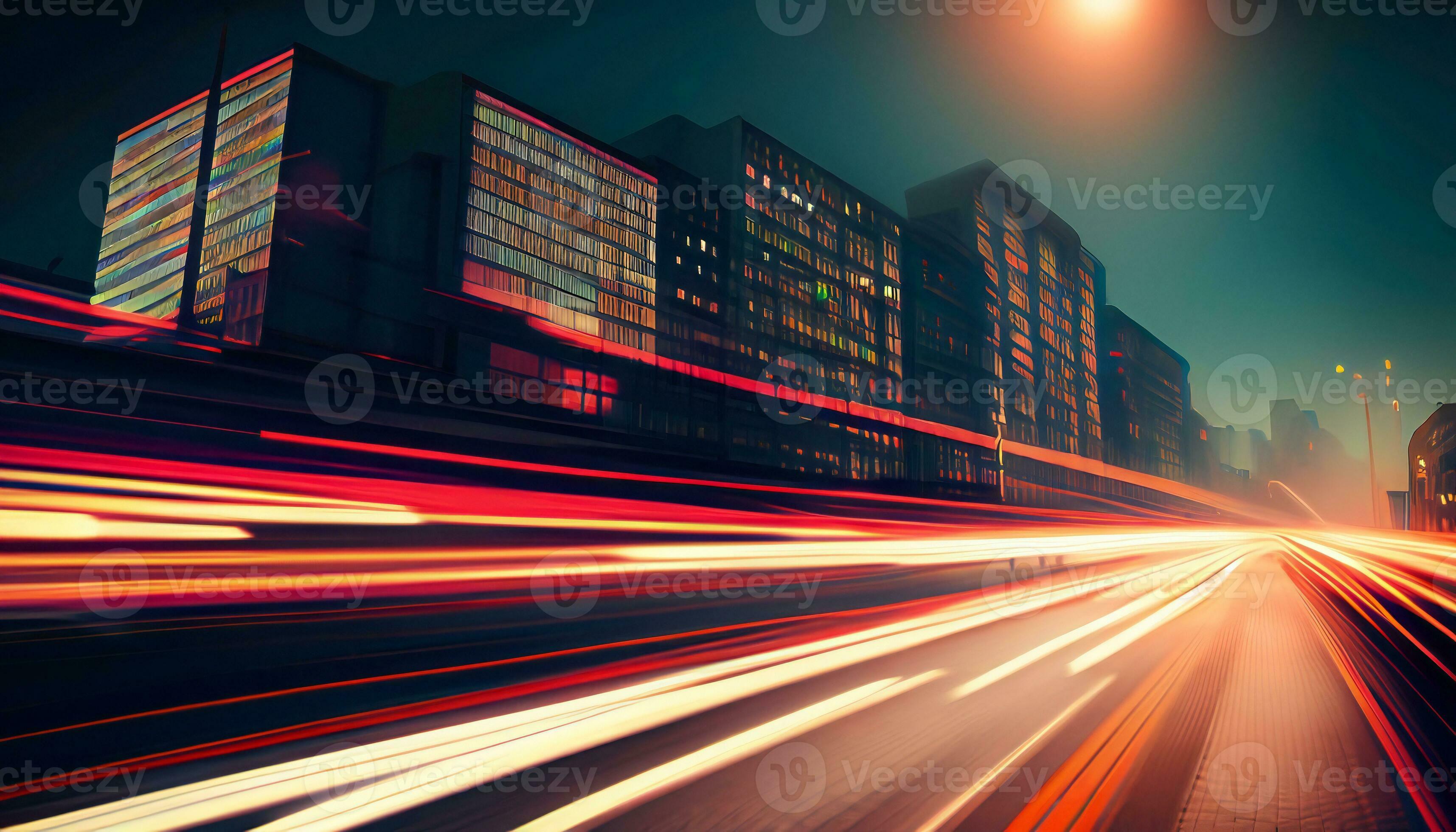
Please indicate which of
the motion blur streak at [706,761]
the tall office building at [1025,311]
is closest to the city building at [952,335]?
the tall office building at [1025,311]

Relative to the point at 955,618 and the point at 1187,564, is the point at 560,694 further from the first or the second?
the point at 1187,564

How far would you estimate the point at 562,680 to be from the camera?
5301 millimetres

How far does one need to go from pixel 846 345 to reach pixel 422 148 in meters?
51.2

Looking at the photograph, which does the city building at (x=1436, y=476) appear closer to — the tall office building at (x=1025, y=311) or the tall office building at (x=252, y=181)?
the tall office building at (x=1025, y=311)

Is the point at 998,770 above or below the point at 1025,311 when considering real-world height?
below

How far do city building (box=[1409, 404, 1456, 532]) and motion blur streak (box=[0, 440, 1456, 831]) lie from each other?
2638 inches

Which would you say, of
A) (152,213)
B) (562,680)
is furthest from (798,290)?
(562,680)

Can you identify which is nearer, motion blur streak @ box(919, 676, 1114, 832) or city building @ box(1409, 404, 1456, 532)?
motion blur streak @ box(919, 676, 1114, 832)

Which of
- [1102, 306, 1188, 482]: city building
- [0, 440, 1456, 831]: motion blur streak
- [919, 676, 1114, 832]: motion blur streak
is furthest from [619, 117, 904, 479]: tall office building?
[1102, 306, 1188, 482]: city building

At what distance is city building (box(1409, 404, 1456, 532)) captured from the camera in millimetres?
58844

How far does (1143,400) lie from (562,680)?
570 ft

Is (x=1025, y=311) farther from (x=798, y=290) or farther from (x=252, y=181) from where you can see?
(x=252, y=181)

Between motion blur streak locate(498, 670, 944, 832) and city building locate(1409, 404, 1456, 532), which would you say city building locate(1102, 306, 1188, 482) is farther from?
motion blur streak locate(498, 670, 944, 832)

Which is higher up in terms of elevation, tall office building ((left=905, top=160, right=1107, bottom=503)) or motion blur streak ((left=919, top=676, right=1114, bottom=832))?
tall office building ((left=905, top=160, right=1107, bottom=503))
